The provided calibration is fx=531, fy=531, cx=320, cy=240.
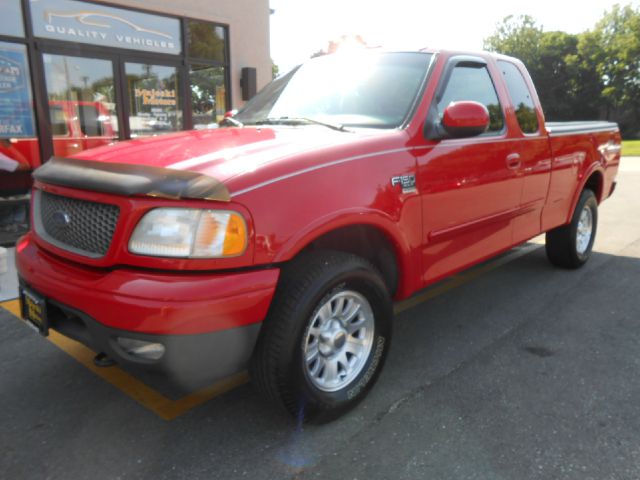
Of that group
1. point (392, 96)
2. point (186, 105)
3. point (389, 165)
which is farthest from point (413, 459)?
point (186, 105)

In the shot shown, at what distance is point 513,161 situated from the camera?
12.0ft

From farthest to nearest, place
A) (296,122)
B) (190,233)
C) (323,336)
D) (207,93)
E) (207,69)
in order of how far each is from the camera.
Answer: (207,93), (207,69), (296,122), (323,336), (190,233)

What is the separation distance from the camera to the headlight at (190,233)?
204cm

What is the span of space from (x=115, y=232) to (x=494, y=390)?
209cm

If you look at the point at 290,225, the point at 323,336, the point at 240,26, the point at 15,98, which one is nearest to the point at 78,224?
the point at 290,225

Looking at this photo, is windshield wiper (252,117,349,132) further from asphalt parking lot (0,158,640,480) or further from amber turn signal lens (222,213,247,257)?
asphalt parking lot (0,158,640,480)

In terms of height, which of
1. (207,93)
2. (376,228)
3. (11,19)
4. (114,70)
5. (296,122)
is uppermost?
(11,19)

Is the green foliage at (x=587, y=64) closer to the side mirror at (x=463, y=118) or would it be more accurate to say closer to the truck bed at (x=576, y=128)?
the truck bed at (x=576, y=128)

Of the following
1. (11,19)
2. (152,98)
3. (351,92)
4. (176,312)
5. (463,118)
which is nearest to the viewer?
(176,312)

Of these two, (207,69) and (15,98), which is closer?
(15,98)

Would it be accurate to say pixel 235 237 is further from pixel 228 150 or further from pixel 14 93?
pixel 14 93

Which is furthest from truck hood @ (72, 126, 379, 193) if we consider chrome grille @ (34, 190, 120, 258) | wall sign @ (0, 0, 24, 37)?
wall sign @ (0, 0, 24, 37)

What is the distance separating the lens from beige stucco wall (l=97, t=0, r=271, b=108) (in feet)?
29.1

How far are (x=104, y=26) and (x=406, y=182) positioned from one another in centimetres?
690
